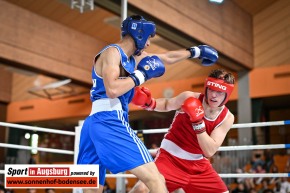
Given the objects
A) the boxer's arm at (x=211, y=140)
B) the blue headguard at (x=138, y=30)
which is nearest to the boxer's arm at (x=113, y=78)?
the blue headguard at (x=138, y=30)

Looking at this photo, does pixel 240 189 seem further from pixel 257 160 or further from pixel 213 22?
pixel 213 22

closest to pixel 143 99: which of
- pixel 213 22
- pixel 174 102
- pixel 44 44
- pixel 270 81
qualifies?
pixel 174 102

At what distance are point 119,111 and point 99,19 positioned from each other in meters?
10.0

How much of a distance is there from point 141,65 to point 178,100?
67cm

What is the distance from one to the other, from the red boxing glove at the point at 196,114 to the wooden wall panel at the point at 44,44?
27.5ft

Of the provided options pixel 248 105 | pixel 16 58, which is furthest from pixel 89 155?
pixel 248 105

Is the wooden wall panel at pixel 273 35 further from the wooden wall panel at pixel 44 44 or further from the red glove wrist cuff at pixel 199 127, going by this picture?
the red glove wrist cuff at pixel 199 127

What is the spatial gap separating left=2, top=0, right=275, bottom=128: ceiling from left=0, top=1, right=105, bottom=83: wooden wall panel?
0.63 feet

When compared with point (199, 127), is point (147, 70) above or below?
above

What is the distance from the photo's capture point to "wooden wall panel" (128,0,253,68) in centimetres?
896

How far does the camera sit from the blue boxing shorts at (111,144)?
266 centimetres

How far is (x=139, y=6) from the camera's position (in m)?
8.20

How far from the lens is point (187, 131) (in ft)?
11.1

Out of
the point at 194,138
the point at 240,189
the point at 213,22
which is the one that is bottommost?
the point at 240,189
